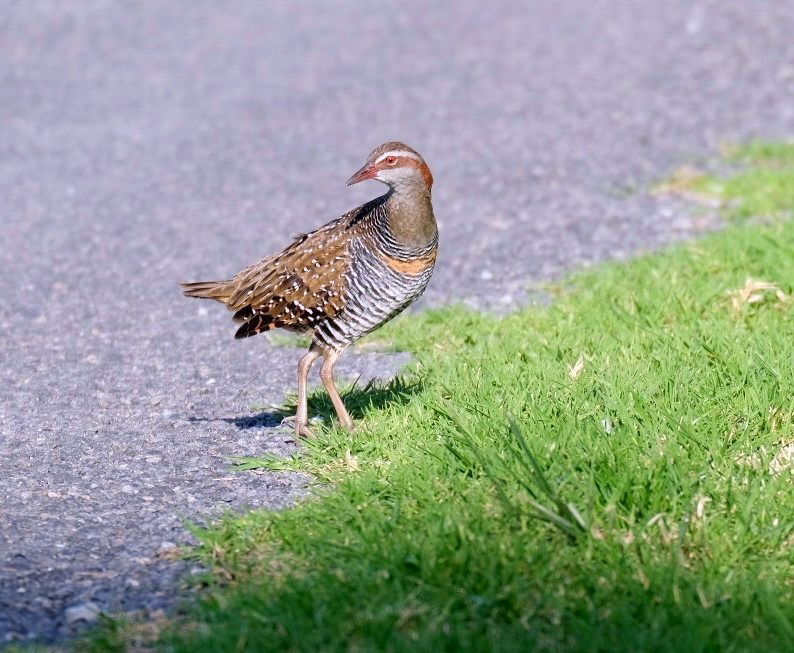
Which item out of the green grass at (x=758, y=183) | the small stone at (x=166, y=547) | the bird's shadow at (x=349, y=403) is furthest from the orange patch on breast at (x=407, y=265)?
the green grass at (x=758, y=183)

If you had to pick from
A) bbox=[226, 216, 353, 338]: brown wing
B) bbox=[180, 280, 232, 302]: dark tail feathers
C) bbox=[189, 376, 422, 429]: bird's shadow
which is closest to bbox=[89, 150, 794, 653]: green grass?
bbox=[189, 376, 422, 429]: bird's shadow

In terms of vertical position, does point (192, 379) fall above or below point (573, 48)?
below

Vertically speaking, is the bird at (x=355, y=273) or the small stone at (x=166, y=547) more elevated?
the bird at (x=355, y=273)

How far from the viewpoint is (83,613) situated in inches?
186

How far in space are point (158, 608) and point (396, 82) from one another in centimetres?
1035

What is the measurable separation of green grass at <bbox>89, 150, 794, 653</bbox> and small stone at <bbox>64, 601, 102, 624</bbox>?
15 cm

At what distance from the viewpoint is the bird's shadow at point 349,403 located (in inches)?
263

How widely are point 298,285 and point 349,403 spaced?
2.68ft

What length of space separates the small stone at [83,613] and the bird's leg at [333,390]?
1.88 metres

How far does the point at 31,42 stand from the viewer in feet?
52.1

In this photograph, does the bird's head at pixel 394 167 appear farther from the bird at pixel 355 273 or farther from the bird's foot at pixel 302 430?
the bird's foot at pixel 302 430

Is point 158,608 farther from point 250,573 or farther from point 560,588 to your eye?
point 560,588

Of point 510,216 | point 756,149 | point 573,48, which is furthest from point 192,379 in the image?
point 573,48

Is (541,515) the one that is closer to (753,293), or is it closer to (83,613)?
(83,613)
